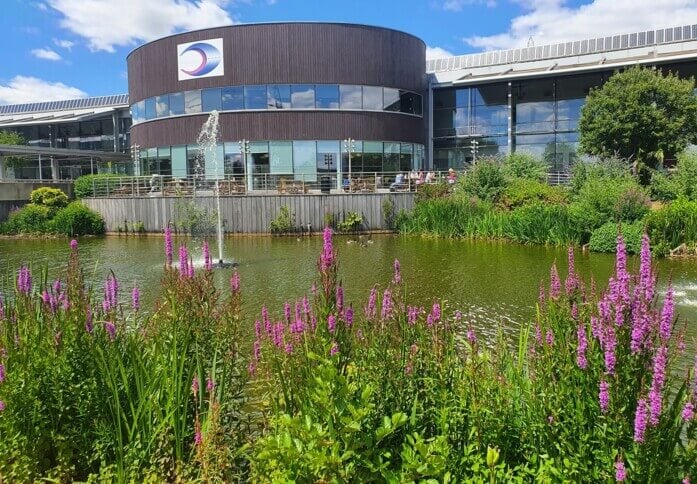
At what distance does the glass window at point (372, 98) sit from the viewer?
3106cm

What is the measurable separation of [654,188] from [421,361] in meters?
19.4

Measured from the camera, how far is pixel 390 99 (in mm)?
32031

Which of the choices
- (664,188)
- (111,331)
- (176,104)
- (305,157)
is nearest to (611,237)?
(664,188)

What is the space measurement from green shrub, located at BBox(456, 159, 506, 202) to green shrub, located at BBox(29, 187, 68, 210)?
1820 cm

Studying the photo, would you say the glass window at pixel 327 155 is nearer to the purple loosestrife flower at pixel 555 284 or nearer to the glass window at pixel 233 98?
the glass window at pixel 233 98

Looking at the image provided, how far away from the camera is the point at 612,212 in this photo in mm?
16312

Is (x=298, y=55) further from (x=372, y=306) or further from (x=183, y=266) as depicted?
(x=372, y=306)

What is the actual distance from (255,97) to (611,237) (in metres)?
20.3

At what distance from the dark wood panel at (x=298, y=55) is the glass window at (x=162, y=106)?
0.54 meters

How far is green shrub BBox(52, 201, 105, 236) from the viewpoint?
24.6m

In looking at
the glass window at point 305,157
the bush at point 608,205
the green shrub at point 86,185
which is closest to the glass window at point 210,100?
the glass window at point 305,157

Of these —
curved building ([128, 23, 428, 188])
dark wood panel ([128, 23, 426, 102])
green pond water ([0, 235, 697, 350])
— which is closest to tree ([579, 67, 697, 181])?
green pond water ([0, 235, 697, 350])

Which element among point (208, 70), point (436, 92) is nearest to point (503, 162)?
point (436, 92)

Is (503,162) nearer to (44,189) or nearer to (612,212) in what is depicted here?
(612,212)
